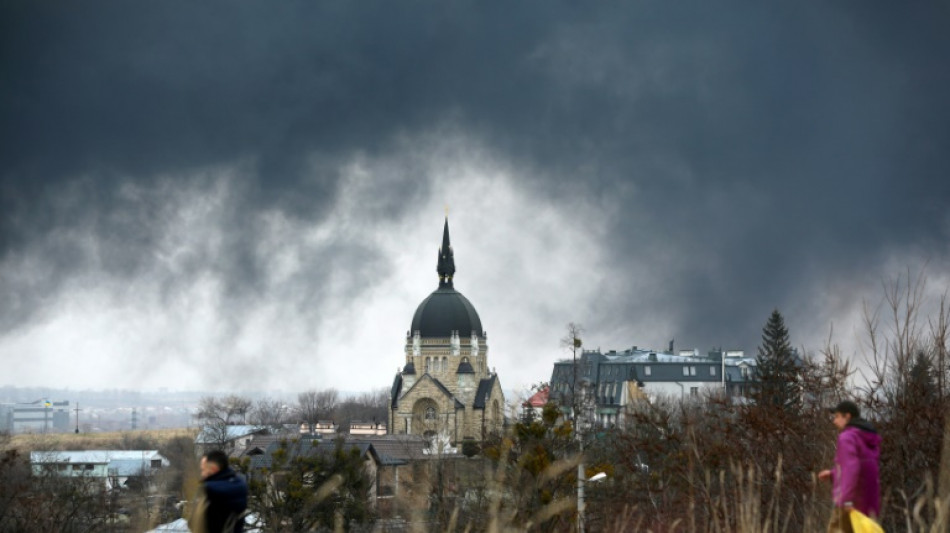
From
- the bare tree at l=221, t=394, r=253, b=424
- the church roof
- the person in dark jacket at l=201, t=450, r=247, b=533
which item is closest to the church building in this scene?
the church roof

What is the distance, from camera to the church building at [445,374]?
88.6 m

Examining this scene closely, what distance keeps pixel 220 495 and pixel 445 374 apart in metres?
87.0

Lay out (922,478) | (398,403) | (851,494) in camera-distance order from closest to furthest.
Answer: (851,494) < (922,478) < (398,403)

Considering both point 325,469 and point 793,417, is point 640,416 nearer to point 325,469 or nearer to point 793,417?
point 793,417

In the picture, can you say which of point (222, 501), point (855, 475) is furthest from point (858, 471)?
point (222, 501)

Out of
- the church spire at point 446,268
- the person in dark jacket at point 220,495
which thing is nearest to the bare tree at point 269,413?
the church spire at point 446,268

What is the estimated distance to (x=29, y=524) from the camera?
17.4m

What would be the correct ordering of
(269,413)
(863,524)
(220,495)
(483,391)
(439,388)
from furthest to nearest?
(269,413), (483,391), (439,388), (220,495), (863,524)

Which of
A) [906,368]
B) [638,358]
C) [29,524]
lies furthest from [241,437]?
[906,368]

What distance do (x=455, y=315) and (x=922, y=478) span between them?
83.9 metres

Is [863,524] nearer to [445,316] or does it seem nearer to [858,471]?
[858,471]

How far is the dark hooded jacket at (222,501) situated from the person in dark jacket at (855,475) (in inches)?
143

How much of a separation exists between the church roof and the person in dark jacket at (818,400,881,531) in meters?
87.6

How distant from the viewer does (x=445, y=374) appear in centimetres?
9319
